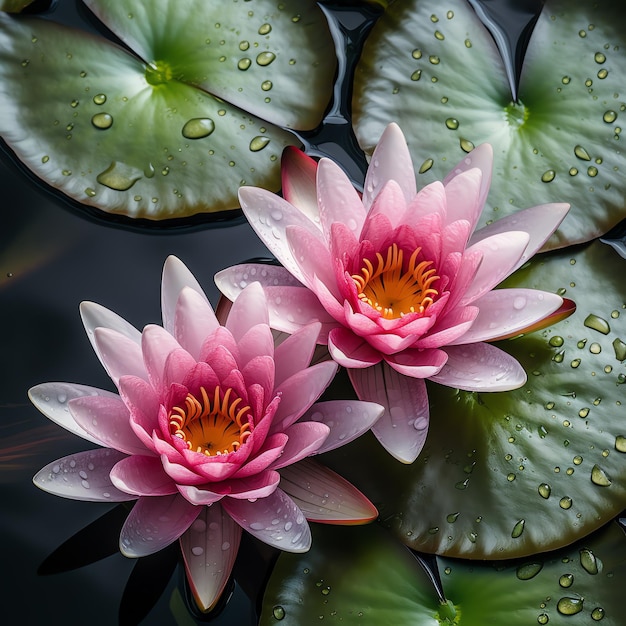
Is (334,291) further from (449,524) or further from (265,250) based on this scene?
(449,524)

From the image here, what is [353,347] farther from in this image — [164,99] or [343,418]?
[164,99]

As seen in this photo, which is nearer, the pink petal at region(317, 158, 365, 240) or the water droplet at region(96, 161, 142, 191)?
the pink petal at region(317, 158, 365, 240)

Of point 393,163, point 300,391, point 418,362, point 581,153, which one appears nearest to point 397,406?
point 418,362

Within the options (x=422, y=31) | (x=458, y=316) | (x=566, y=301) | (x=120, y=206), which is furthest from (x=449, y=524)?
(x=422, y=31)

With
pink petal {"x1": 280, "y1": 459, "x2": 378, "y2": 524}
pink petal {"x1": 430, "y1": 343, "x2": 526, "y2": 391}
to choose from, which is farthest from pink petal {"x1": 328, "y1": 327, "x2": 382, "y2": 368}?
pink petal {"x1": 280, "y1": 459, "x2": 378, "y2": 524}

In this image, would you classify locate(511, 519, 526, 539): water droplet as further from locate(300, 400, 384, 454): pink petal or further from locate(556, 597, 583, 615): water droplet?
locate(300, 400, 384, 454): pink petal

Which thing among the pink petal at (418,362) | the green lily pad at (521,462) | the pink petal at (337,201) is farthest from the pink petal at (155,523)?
the pink petal at (337,201)

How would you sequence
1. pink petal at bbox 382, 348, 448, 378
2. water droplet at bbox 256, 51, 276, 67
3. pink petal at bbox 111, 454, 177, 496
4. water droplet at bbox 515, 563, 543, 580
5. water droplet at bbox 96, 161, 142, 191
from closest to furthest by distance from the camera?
pink petal at bbox 111, 454, 177, 496, pink petal at bbox 382, 348, 448, 378, water droplet at bbox 515, 563, 543, 580, water droplet at bbox 96, 161, 142, 191, water droplet at bbox 256, 51, 276, 67
